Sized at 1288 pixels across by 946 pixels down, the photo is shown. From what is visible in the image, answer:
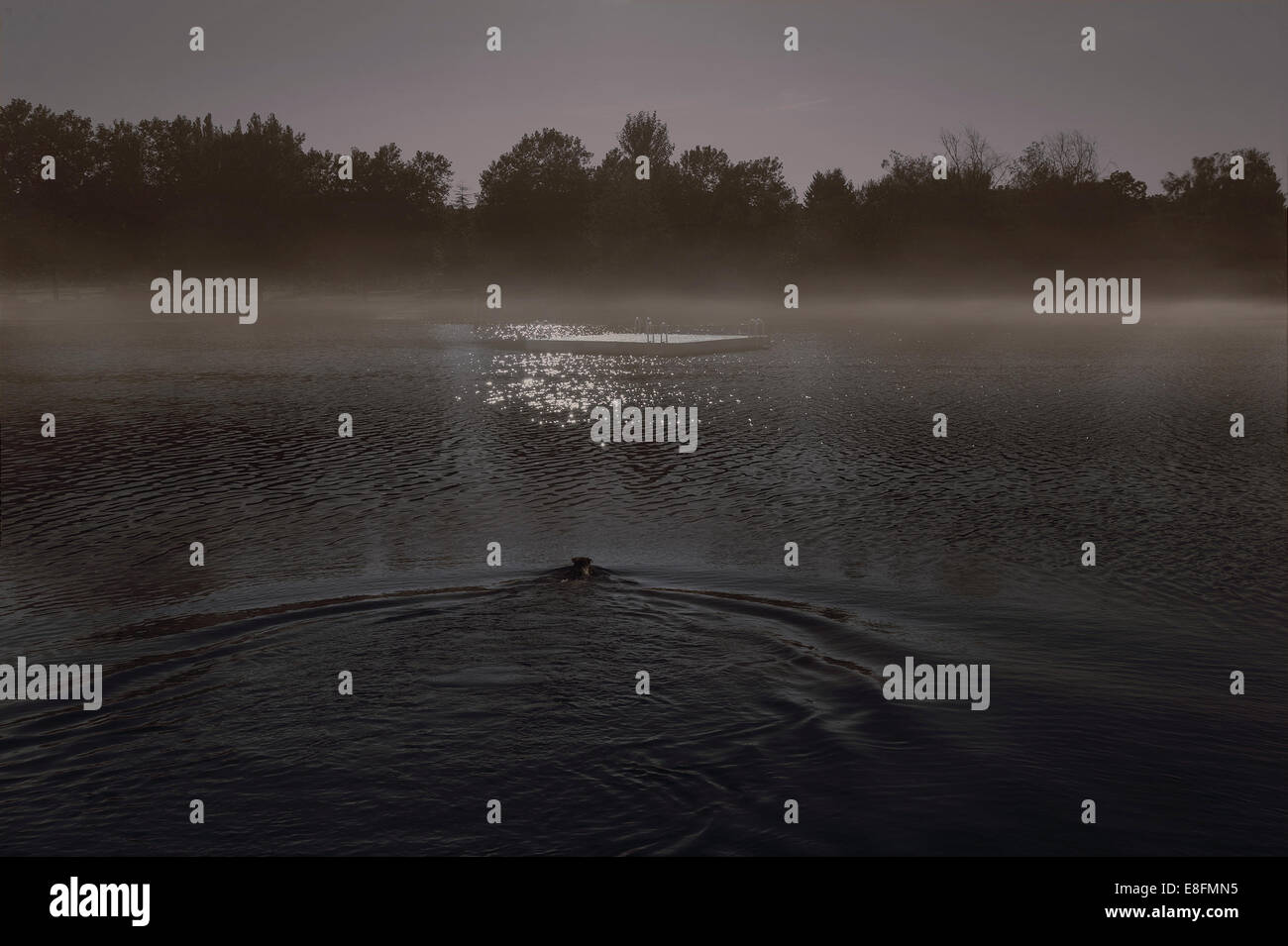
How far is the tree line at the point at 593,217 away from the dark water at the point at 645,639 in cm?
9918

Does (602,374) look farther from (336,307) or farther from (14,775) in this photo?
(336,307)

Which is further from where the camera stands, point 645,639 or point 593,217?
point 593,217

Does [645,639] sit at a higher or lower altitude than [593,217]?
lower

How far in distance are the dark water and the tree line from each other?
9918cm

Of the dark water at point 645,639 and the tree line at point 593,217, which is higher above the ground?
the tree line at point 593,217

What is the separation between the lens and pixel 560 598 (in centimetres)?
1534

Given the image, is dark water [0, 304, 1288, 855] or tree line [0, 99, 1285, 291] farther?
tree line [0, 99, 1285, 291]

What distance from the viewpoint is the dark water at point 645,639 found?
959 cm

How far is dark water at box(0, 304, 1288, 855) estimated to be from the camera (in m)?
9.59

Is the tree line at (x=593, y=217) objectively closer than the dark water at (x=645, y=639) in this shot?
No

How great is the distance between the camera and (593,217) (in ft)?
456

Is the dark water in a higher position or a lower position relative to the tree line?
lower

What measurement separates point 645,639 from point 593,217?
12945 centimetres
